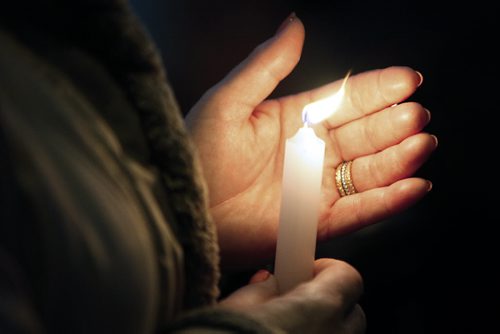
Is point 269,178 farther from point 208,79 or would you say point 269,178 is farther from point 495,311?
point 495,311

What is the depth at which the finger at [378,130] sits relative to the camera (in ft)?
2.99

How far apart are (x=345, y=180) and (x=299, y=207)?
0.83 feet

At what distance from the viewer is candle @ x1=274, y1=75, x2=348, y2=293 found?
0.76 meters

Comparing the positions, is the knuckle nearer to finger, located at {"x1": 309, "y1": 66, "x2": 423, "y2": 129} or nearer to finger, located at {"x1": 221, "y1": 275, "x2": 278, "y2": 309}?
finger, located at {"x1": 309, "y1": 66, "x2": 423, "y2": 129}

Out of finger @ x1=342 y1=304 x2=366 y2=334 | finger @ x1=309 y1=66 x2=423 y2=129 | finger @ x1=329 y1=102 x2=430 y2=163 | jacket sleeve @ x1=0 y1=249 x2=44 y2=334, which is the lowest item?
finger @ x1=342 y1=304 x2=366 y2=334

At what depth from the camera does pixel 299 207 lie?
76 centimetres

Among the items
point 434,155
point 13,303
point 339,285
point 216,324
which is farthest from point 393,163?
point 13,303

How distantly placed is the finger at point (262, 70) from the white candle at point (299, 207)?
0.75 feet

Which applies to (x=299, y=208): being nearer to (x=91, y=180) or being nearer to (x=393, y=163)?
(x=393, y=163)

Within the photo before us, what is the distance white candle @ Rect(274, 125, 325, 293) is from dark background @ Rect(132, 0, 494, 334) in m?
0.37

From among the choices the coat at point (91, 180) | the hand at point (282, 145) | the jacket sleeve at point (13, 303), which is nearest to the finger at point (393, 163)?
the hand at point (282, 145)

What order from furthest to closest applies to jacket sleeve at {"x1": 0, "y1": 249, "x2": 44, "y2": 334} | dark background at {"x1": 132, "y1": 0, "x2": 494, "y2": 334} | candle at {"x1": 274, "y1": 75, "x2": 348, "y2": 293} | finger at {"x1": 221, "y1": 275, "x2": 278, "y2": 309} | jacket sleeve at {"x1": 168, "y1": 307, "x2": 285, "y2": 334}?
dark background at {"x1": 132, "y1": 0, "x2": 494, "y2": 334} < candle at {"x1": 274, "y1": 75, "x2": 348, "y2": 293} < finger at {"x1": 221, "y1": 275, "x2": 278, "y2": 309} < jacket sleeve at {"x1": 168, "y1": 307, "x2": 285, "y2": 334} < jacket sleeve at {"x1": 0, "y1": 249, "x2": 44, "y2": 334}

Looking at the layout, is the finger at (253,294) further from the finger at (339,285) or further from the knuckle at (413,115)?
the knuckle at (413,115)

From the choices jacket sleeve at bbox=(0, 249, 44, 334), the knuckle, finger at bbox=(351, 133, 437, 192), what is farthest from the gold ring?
jacket sleeve at bbox=(0, 249, 44, 334)
